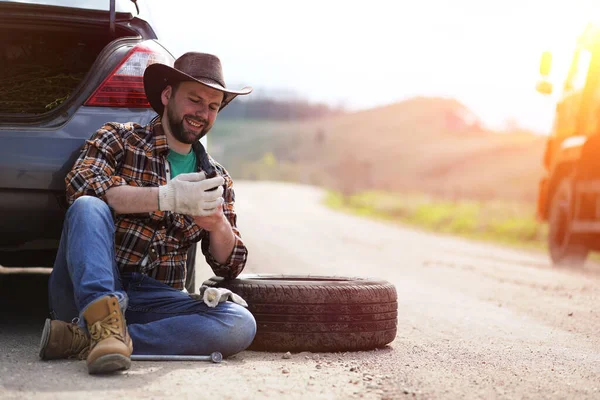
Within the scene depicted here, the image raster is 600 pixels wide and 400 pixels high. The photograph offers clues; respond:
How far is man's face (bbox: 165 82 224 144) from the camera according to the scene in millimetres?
4129

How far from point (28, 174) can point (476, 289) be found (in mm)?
4915

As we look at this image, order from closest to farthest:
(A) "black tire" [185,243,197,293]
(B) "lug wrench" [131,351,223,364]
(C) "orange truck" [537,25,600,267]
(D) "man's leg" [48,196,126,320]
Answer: (D) "man's leg" [48,196,126,320] → (B) "lug wrench" [131,351,223,364] → (A) "black tire" [185,243,197,293] → (C) "orange truck" [537,25,600,267]

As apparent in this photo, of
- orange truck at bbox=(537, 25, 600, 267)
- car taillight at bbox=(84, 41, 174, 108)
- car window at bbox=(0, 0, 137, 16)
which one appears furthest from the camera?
orange truck at bbox=(537, 25, 600, 267)

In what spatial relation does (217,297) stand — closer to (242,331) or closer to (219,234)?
(242,331)

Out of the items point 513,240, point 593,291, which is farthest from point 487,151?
point 593,291

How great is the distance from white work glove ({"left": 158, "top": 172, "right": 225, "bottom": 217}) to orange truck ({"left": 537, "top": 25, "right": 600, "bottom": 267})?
24.2ft

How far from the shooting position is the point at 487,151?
3794 inches

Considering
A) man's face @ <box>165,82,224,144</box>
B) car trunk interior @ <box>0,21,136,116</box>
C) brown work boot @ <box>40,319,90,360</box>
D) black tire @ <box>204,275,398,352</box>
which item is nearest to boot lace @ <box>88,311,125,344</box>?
brown work boot @ <box>40,319,90,360</box>

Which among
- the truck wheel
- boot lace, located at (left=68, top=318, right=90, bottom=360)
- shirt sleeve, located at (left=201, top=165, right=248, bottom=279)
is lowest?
the truck wheel

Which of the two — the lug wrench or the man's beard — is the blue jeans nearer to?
the lug wrench

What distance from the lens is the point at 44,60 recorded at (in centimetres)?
510

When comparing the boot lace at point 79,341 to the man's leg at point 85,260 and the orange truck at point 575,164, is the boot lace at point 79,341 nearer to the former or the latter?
the man's leg at point 85,260

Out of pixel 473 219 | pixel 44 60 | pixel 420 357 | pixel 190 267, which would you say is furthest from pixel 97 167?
pixel 473 219

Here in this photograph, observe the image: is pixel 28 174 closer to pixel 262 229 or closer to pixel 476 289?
pixel 476 289
